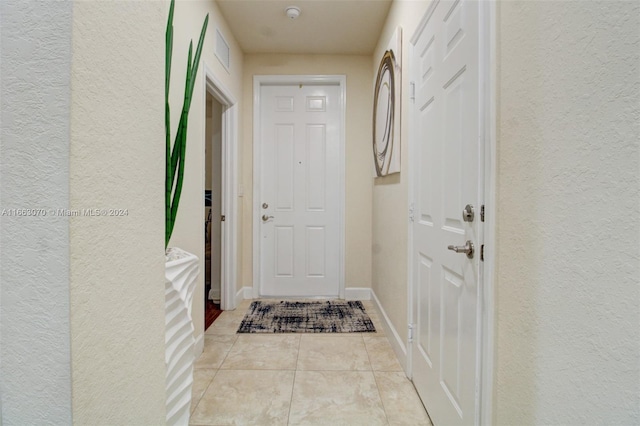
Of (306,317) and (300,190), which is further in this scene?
(300,190)

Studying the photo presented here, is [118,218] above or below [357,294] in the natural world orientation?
above

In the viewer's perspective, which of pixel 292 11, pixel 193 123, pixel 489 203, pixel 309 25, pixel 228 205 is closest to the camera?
pixel 489 203

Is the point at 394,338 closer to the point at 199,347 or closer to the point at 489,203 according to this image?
the point at 199,347

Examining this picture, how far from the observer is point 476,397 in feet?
3.42

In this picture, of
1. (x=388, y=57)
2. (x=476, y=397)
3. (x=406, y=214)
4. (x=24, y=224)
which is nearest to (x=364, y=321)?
(x=406, y=214)

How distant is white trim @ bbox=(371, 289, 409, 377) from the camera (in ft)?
6.41

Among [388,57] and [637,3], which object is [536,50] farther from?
[388,57]

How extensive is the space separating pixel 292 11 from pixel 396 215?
1841 millimetres

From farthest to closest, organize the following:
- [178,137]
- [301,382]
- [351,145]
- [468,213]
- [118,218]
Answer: [351,145] < [301,382] < [178,137] < [468,213] < [118,218]

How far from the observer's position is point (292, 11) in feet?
8.33

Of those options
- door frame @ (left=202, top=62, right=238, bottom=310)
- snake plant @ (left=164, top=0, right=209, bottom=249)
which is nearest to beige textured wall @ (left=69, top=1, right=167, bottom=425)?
snake plant @ (left=164, top=0, right=209, bottom=249)

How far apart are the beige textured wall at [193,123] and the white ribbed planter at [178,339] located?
676mm

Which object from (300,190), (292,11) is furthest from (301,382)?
(292,11)

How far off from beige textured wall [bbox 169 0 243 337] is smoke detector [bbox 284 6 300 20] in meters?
0.56
